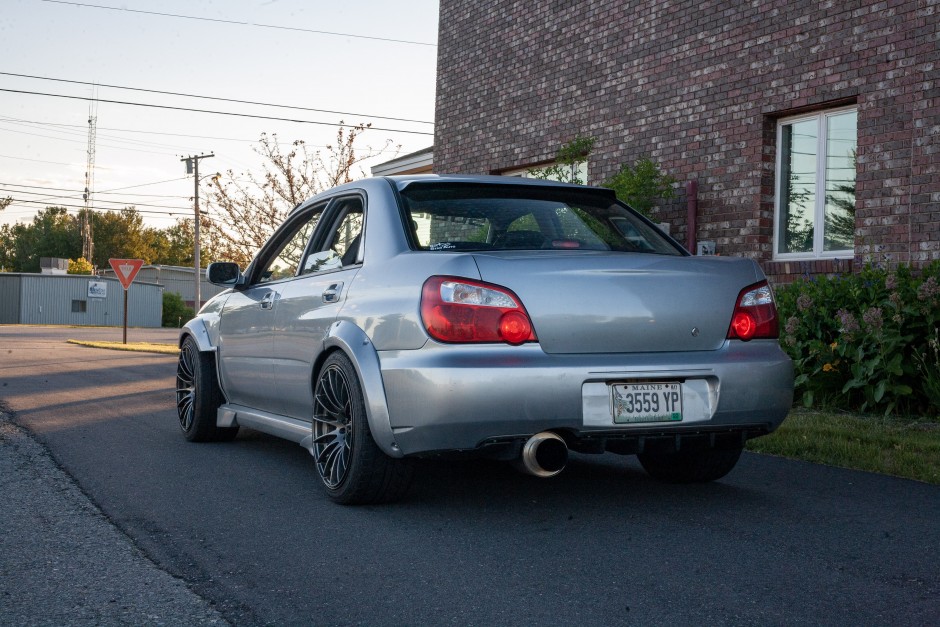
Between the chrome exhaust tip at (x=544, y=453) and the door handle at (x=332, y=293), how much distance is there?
4.15 ft

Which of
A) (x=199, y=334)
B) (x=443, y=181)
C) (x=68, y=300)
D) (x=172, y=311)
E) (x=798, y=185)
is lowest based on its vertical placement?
(x=172, y=311)

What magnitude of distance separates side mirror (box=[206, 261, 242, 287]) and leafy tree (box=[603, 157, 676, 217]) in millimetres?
5657

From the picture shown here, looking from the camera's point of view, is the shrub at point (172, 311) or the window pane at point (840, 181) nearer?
the window pane at point (840, 181)

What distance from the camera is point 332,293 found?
4.96 m

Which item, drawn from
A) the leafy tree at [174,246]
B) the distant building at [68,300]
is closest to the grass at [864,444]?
the distant building at [68,300]

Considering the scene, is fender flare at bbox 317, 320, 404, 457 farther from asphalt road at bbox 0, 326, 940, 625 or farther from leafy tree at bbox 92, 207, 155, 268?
leafy tree at bbox 92, 207, 155, 268

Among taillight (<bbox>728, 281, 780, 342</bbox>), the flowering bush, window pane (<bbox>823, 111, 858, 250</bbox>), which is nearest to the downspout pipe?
window pane (<bbox>823, 111, 858, 250</bbox>)

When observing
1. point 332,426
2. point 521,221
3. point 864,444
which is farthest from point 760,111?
point 332,426

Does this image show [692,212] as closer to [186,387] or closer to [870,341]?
[870,341]

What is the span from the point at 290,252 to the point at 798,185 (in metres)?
6.04

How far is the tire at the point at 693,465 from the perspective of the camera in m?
5.18

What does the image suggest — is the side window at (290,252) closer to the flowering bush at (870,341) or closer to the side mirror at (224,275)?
the side mirror at (224,275)

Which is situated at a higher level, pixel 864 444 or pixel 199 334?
pixel 199 334

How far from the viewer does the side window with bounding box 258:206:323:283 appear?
582 cm
